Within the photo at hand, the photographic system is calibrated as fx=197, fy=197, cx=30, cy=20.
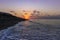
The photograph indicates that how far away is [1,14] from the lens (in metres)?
28.9

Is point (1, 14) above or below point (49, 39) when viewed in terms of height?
above

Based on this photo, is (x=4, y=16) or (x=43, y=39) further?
(x=4, y=16)

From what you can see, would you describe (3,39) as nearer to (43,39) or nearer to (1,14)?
(43,39)

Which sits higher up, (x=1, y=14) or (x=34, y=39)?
(x=1, y=14)

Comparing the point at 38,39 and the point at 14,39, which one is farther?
the point at 38,39

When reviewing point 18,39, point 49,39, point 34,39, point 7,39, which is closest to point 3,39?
point 7,39

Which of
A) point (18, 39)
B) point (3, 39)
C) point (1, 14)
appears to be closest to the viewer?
point (3, 39)

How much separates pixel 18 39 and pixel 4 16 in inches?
543

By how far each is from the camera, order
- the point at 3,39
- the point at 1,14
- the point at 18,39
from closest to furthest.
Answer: the point at 3,39, the point at 18,39, the point at 1,14

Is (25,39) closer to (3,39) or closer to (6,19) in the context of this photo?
(3,39)

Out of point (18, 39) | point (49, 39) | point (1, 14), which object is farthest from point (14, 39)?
point (1, 14)

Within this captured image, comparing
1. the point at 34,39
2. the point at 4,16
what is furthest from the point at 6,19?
the point at 34,39

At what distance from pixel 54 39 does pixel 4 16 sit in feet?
46.2

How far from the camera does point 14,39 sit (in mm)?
16625
